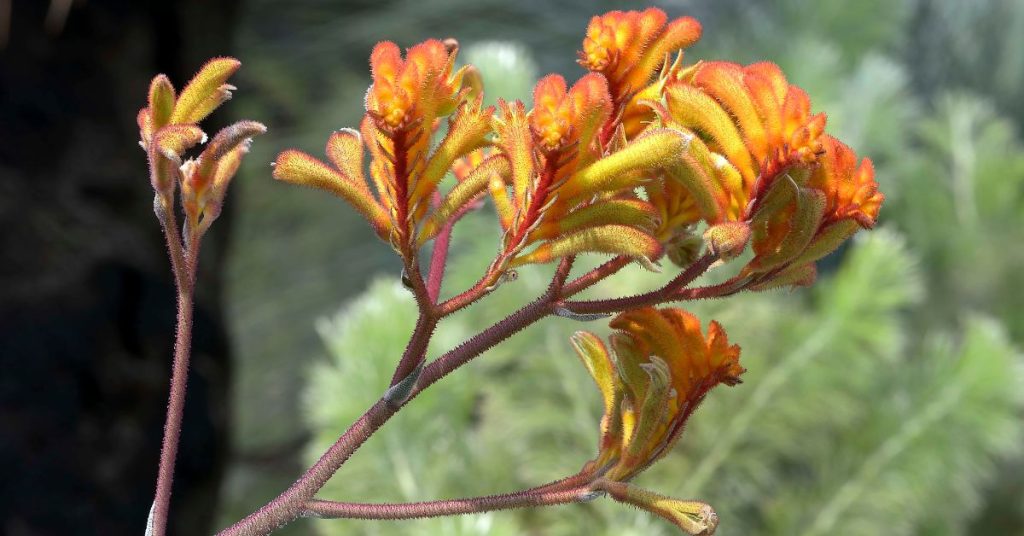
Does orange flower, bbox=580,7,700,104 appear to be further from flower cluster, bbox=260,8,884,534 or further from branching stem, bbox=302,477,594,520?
branching stem, bbox=302,477,594,520

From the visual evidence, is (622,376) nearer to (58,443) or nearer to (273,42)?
(58,443)

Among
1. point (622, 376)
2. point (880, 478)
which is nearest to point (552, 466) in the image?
point (880, 478)

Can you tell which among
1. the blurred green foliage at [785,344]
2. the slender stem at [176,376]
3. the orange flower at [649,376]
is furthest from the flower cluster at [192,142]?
the blurred green foliage at [785,344]

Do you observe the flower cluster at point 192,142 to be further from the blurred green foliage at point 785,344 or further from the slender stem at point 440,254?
the blurred green foliage at point 785,344

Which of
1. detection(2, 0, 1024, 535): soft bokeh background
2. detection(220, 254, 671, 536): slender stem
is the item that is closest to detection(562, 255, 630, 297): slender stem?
detection(220, 254, 671, 536): slender stem

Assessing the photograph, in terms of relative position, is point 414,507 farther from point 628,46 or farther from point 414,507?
point 628,46

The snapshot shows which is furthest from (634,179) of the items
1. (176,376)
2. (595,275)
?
(176,376)
